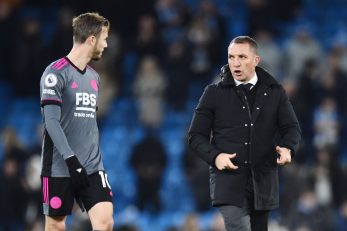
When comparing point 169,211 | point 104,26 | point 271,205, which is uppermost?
point 104,26

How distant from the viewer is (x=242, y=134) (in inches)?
291

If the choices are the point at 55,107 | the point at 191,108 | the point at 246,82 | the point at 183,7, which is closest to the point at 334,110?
the point at 191,108

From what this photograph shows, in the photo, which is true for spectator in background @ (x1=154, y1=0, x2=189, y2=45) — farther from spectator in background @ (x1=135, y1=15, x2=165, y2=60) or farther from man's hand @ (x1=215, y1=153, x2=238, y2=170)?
man's hand @ (x1=215, y1=153, x2=238, y2=170)

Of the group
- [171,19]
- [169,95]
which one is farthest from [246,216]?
[171,19]

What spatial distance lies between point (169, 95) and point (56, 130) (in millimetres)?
9331

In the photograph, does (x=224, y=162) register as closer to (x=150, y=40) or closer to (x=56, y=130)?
(x=56, y=130)

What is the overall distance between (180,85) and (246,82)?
28.2 feet

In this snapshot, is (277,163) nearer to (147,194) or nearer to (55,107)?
(55,107)

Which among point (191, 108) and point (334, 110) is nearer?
point (334, 110)

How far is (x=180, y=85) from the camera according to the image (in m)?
16.1

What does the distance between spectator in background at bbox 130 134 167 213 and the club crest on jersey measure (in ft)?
24.9

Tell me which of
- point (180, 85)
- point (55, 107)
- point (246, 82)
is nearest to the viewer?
point (55, 107)

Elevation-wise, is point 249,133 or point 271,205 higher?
point 249,133

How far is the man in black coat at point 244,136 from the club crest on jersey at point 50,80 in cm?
113
